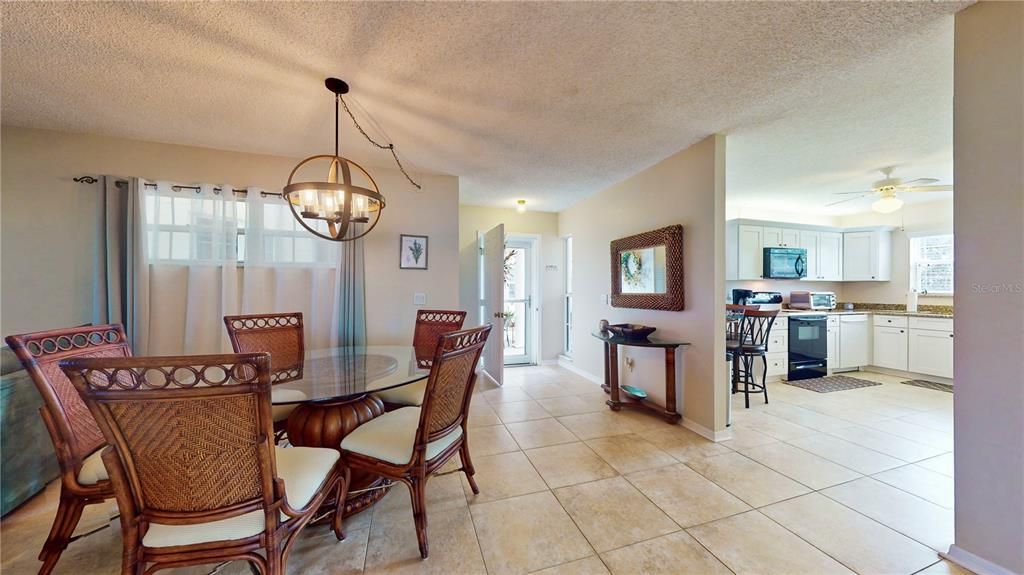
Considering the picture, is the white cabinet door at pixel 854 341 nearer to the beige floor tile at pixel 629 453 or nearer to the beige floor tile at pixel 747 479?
the beige floor tile at pixel 747 479

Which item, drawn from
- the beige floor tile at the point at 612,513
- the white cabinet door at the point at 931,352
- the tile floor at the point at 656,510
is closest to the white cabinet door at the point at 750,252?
the white cabinet door at the point at 931,352

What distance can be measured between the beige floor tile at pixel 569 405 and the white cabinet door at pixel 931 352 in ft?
14.3

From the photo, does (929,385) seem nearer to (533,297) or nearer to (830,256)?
(830,256)

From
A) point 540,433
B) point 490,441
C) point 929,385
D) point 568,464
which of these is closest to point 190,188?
point 490,441

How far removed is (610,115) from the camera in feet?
7.84

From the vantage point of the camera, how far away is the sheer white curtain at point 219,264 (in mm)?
2807

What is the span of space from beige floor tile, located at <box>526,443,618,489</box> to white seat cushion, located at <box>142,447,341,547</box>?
4.33 ft

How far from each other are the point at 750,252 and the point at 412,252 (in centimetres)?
450

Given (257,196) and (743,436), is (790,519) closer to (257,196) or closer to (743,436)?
(743,436)

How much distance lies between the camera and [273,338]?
8.25 feet

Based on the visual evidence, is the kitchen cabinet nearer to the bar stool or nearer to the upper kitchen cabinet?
the upper kitchen cabinet

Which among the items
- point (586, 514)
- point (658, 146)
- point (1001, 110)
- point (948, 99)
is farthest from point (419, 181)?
point (948, 99)

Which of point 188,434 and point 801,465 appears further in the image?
point 801,465

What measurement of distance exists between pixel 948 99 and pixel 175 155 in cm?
578
